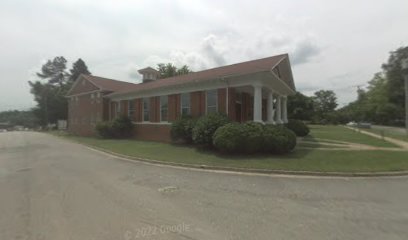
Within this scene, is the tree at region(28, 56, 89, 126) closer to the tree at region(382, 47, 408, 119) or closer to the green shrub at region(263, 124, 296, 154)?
the green shrub at region(263, 124, 296, 154)

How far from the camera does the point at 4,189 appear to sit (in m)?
8.34

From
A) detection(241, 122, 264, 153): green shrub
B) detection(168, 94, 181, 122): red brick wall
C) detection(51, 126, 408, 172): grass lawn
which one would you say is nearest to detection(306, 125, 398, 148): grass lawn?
detection(51, 126, 408, 172): grass lawn

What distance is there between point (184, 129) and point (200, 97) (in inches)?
103

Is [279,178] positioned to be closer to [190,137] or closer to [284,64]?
[190,137]

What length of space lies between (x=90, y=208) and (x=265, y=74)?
40.5 feet

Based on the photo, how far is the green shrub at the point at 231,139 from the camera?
13.5 meters

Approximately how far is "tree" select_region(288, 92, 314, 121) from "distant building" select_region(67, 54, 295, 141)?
39.5 m

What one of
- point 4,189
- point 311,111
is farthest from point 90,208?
point 311,111

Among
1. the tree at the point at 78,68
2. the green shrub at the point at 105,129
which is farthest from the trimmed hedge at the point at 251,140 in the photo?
the tree at the point at 78,68

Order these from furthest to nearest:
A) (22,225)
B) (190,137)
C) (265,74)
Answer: (190,137) < (265,74) < (22,225)

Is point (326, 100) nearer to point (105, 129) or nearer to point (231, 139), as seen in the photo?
point (105, 129)

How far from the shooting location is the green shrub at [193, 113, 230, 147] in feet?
51.2

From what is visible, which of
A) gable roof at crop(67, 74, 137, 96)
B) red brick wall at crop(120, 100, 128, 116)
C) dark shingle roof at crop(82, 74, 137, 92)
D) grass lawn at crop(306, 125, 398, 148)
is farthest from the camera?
dark shingle roof at crop(82, 74, 137, 92)

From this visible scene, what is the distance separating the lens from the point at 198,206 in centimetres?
645
